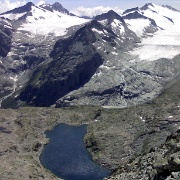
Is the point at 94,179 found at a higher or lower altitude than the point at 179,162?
lower

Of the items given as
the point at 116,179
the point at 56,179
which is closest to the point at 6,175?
the point at 56,179

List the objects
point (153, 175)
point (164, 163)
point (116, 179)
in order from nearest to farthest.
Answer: point (164, 163), point (153, 175), point (116, 179)

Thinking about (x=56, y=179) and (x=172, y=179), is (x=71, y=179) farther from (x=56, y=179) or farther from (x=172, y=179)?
(x=172, y=179)

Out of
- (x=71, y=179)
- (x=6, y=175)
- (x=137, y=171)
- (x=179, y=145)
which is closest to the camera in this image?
(x=179, y=145)

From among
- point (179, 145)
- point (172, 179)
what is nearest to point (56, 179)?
point (179, 145)

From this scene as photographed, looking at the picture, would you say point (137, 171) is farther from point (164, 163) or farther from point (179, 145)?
point (164, 163)

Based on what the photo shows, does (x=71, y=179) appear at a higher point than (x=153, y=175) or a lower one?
lower

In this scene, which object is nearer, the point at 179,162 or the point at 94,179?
the point at 179,162

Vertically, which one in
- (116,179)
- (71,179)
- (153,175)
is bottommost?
(71,179)

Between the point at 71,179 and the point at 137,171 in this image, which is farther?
the point at 71,179
